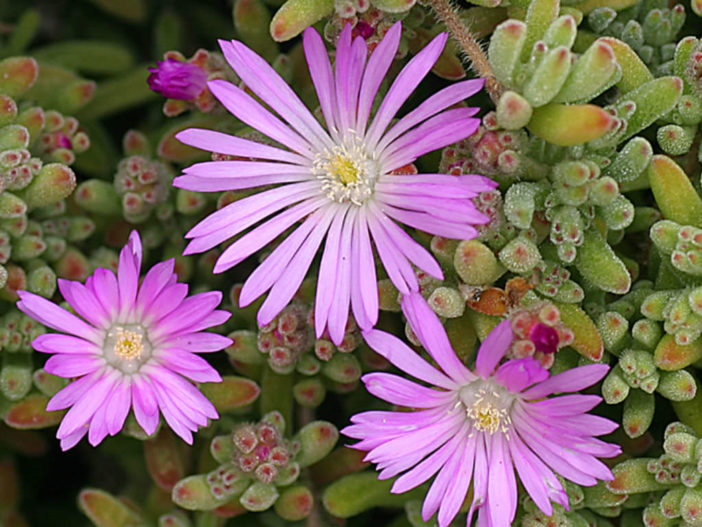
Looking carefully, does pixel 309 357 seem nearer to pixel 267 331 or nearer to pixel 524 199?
pixel 267 331

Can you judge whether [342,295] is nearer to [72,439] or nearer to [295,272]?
[295,272]

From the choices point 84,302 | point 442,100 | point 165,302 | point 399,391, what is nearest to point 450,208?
point 442,100

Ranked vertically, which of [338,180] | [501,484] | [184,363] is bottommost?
[501,484]

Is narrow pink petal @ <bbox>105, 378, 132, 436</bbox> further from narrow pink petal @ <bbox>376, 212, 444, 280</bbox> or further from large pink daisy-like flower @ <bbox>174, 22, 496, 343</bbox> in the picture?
narrow pink petal @ <bbox>376, 212, 444, 280</bbox>

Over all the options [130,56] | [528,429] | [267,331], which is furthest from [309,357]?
[130,56]

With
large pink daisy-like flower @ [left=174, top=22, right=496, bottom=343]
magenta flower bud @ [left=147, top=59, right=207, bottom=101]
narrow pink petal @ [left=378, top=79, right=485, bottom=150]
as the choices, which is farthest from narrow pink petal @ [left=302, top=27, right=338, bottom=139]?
magenta flower bud @ [left=147, top=59, right=207, bottom=101]

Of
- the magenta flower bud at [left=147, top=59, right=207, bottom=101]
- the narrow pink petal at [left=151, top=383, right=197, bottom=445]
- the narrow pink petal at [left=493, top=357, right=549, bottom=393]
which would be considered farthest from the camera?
the magenta flower bud at [left=147, top=59, right=207, bottom=101]

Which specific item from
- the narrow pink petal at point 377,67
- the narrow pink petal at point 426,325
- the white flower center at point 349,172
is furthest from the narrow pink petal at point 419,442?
the narrow pink petal at point 377,67
